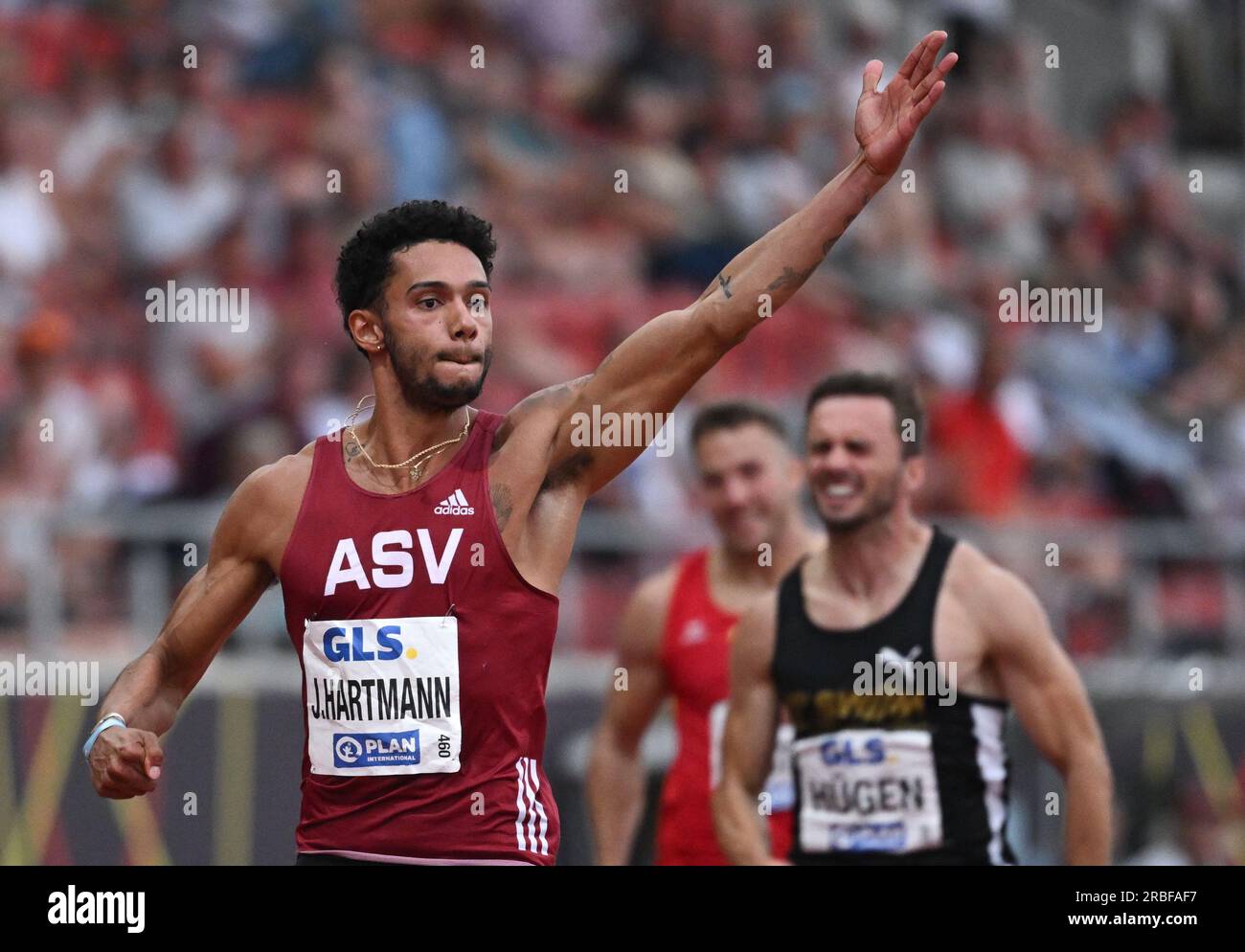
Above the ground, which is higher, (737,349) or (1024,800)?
(737,349)

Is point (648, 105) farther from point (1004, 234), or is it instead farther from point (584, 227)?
point (1004, 234)

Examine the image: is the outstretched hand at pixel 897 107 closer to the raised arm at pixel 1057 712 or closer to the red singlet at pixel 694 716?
the raised arm at pixel 1057 712

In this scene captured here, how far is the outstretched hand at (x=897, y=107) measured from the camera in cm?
551

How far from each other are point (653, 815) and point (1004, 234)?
633 centimetres

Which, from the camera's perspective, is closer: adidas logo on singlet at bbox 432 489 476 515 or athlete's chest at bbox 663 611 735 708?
adidas logo on singlet at bbox 432 489 476 515

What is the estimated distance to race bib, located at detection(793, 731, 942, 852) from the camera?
727 centimetres

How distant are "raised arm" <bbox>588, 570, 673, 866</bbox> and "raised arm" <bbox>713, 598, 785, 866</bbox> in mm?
1245

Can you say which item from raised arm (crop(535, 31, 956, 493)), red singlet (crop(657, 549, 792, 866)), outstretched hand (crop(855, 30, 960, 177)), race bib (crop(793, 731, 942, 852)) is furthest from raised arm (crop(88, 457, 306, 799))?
red singlet (crop(657, 549, 792, 866))

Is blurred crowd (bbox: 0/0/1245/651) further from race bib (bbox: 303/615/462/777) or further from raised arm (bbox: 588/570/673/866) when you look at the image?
race bib (bbox: 303/615/462/777)

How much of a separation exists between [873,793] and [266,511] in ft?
8.55

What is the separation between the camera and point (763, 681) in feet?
25.1

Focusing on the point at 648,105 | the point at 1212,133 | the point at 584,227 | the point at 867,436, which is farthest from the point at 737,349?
the point at 1212,133

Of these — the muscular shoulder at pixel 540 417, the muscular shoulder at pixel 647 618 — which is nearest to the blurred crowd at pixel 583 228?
the muscular shoulder at pixel 647 618
